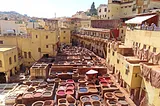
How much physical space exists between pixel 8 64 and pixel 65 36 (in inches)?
1020

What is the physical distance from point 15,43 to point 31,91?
15.5 meters

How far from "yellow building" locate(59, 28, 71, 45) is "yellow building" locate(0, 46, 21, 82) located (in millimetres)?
22263

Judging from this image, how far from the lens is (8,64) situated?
81.9 ft

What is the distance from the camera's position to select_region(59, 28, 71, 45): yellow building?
4797 cm

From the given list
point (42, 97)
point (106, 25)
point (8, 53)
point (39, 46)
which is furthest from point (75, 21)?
point (42, 97)

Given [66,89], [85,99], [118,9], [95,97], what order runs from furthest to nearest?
[118,9] → [66,89] → [95,97] → [85,99]

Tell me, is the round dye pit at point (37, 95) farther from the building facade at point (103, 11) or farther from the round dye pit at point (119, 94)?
the building facade at point (103, 11)

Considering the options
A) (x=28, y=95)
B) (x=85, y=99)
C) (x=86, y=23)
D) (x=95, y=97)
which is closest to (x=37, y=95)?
(x=28, y=95)

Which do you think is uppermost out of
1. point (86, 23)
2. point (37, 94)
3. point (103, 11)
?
point (103, 11)

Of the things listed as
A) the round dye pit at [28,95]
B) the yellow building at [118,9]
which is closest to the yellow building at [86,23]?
the yellow building at [118,9]

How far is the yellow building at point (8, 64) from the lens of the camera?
23.9 m

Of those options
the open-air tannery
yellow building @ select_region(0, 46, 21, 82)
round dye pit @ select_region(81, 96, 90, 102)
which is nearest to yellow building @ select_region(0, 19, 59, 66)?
yellow building @ select_region(0, 46, 21, 82)

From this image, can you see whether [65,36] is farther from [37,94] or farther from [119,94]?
[119,94]

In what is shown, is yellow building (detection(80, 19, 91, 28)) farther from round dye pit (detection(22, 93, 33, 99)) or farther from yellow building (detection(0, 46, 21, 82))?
round dye pit (detection(22, 93, 33, 99))
